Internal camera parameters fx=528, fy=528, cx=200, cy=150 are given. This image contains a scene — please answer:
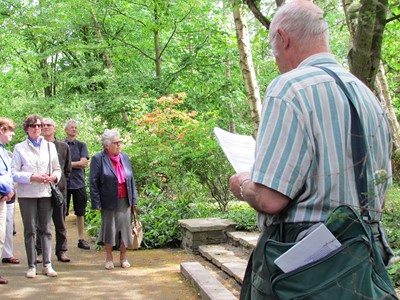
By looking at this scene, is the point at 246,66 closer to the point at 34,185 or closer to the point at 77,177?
the point at 77,177

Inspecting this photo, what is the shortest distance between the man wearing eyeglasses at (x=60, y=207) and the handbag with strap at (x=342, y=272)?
6318 mm

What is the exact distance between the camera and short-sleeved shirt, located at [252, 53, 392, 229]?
1.96m

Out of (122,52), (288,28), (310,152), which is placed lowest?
(310,152)

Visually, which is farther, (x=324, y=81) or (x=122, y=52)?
(x=122, y=52)

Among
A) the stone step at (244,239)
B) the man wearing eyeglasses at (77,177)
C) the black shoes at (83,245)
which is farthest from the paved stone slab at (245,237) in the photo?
the man wearing eyeglasses at (77,177)

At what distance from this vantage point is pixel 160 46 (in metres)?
19.9

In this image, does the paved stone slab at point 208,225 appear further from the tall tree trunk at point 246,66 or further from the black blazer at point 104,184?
the tall tree trunk at point 246,66

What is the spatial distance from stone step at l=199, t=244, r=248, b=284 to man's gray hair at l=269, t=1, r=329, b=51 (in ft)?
14.4

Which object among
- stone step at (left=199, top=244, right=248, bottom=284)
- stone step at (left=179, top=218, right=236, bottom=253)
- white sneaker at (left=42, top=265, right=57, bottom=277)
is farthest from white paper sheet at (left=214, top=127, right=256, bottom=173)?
stone step at (left=179, top=218, right=236, bottom=253)

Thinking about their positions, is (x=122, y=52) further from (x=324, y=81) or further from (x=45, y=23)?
(x=324, y=81)

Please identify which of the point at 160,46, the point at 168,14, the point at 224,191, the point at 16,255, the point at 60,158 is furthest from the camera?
the point at 160,46

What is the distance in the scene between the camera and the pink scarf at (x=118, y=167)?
7.50 metres

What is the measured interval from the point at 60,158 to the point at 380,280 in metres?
6.90

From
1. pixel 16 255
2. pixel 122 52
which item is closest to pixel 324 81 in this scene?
pixel 16 255
